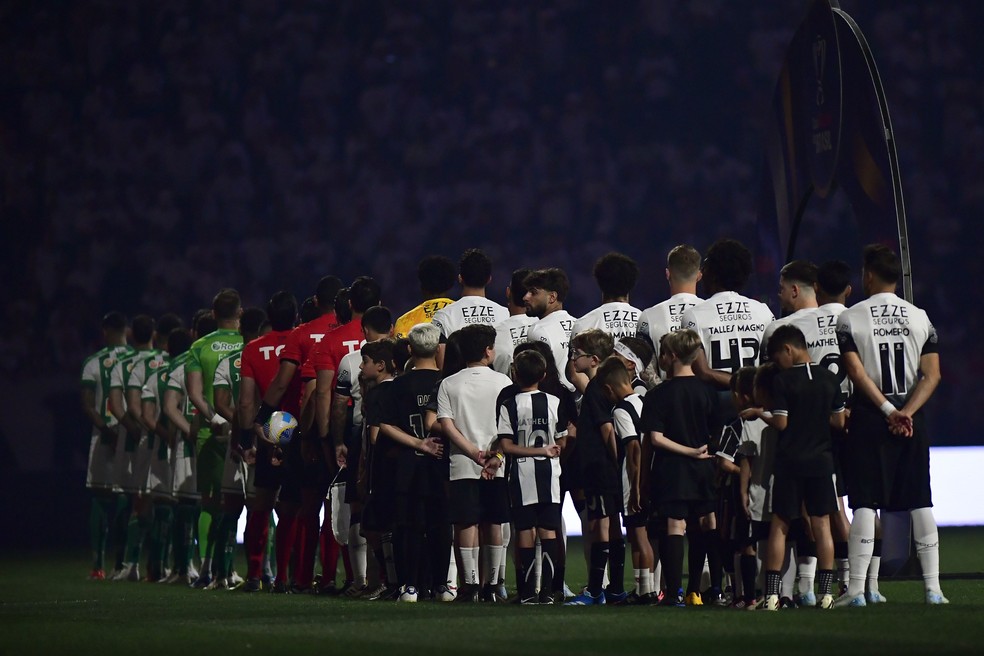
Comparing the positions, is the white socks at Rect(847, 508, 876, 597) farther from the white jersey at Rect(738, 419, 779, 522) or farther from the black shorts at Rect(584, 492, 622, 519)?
the black shorts at Rect(584, 492, 622, 519)

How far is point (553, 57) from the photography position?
2261cm

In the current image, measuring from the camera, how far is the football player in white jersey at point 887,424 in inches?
330

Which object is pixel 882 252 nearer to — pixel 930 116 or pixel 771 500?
pixel 771 500

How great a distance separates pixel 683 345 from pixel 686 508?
88 cm

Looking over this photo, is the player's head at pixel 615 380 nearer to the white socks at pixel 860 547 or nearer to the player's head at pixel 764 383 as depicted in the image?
the player's head at pixel 764 383

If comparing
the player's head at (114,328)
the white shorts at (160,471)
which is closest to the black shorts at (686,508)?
the white shorts at (160,471)

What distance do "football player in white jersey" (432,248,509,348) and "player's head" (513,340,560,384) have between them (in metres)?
0.57

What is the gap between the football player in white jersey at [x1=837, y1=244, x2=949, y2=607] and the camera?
330 inches

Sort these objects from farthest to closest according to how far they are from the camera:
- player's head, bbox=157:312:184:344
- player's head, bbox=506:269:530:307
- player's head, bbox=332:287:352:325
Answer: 1. player's head, bbox=157:312:184:344
2. player's head, bbox=332:287:352:325
3. player's head, bbox=506:269:530:307

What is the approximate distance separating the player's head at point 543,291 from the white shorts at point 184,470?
11.5 feet

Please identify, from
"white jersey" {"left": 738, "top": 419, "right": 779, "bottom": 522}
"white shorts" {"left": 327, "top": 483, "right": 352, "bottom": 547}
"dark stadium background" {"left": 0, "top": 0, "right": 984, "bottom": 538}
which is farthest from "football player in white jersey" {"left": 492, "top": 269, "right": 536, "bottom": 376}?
"dark stadium background" {"left": 0, "top": 0, "right": 984, "bottom": 538}

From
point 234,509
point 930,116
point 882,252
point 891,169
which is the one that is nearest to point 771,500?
point 882,252

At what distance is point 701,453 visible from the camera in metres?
8.53

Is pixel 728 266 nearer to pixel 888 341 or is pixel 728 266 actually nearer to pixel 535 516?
pixel 888 341
